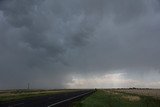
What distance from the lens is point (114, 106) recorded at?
3747 cm

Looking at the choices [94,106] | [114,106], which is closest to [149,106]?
[114,106]

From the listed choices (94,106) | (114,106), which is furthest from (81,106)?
(114,106)

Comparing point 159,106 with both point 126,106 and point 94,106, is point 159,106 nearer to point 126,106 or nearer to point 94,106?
point 126,106

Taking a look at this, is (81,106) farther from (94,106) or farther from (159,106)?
(159,106)

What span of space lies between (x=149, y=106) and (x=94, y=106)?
6904 mm

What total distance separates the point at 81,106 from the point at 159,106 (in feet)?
31.8

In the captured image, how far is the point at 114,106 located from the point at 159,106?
5.52 metres

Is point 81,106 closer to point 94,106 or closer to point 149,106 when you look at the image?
point 94,106

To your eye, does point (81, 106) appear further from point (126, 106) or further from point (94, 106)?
point (126, 106)

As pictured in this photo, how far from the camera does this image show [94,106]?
122ft

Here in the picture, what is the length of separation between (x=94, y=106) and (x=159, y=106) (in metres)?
8.02

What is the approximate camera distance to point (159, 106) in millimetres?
36938

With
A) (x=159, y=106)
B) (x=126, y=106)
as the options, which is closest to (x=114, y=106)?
(x=126, y=106)

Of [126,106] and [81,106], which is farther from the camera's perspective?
[126,106]
